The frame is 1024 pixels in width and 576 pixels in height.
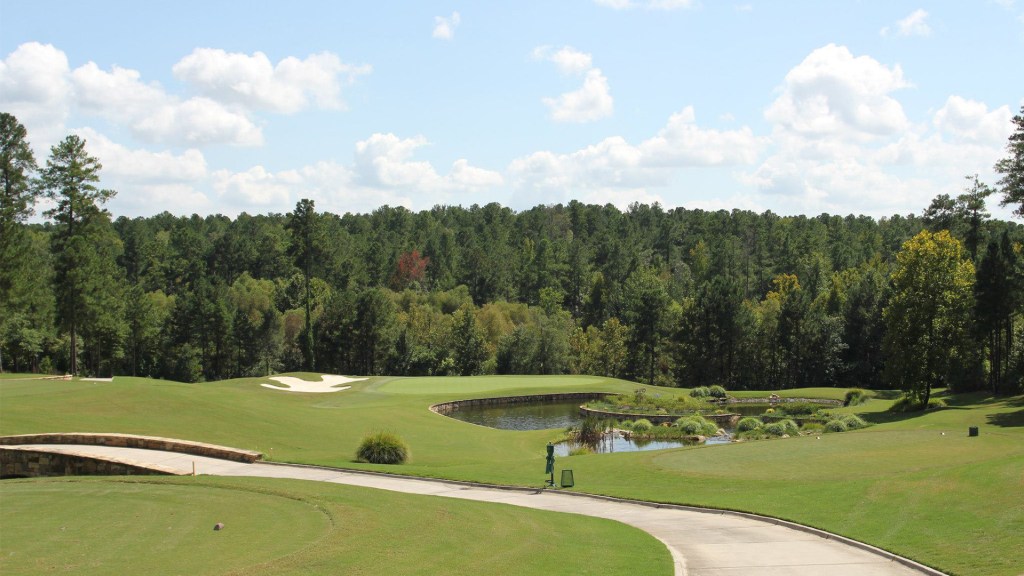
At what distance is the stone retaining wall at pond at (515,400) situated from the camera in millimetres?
59013

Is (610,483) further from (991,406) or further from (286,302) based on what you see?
(286,302)

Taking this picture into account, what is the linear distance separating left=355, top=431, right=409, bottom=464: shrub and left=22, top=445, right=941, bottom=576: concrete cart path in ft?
9.28

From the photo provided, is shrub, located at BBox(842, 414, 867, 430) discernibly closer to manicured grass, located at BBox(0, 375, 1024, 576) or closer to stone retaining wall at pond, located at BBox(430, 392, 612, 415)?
manicured grass, located at BBox(0, 375, 1024, 576)

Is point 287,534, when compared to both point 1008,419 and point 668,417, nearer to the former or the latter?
point 1008,419

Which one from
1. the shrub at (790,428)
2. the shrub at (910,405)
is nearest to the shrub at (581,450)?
the shrub at (790,428)

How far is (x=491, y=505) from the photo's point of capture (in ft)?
68.1

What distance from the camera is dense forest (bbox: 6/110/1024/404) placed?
52.7 meters

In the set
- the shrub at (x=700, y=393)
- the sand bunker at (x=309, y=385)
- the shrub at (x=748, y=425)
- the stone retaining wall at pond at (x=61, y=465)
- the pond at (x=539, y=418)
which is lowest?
the pond at (x=539, y=418)

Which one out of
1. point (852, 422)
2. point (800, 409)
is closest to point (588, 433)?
point (852, 422)

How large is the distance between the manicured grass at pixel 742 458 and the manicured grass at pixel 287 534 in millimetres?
5429

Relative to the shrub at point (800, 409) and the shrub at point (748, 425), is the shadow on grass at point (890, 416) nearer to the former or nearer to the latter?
the shrub at point (748, 425)

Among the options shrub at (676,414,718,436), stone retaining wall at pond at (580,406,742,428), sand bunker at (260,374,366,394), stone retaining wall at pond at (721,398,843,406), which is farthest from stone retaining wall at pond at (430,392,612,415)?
shrub at (676,414,718,436)

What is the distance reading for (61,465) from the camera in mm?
24562

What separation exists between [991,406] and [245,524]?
43.3 metres
